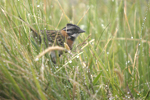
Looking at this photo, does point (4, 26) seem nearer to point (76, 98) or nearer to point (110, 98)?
point (76, 98)

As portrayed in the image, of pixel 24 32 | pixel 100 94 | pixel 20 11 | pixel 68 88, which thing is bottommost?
pixel 100 94

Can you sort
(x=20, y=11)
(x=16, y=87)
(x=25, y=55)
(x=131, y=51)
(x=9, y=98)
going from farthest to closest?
(x=131, y=51)
(x=20, y=11)
(x=25, y=55)
(x=9, y=98)
(x=16, y=87)

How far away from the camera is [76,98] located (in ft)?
6.63

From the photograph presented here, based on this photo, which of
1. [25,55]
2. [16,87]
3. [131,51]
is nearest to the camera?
[16,87]

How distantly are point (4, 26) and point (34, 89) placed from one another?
901 mm

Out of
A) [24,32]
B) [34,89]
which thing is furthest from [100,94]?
[24,32]

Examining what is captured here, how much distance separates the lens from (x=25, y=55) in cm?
194

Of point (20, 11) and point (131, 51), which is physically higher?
point (20, 11)

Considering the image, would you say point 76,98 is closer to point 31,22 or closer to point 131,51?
point 31,22

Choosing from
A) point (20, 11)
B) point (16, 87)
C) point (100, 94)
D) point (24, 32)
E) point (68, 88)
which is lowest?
point (100, 94)

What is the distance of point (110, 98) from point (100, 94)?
6.9 inches

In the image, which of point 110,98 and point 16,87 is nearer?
point 16,87

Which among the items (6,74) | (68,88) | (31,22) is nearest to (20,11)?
(31,22)

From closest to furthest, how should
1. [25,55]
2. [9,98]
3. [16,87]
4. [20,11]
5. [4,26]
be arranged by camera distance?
[16,87] < [9,98] < [25,55] < [4,26] < [20,11]
